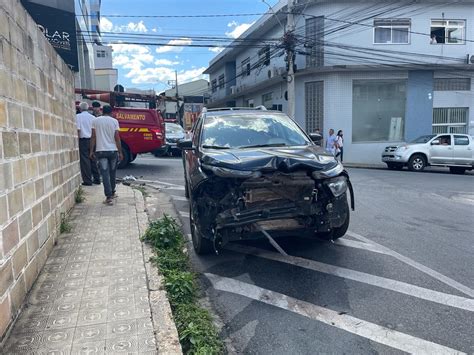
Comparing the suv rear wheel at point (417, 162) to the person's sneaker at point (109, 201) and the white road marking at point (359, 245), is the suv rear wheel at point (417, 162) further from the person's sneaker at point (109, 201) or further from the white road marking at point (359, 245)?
the person's sneaker at point (109, 201)

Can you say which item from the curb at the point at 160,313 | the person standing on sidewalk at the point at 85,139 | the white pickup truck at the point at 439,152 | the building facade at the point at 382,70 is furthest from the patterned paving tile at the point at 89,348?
the building facade at the point at 382,70

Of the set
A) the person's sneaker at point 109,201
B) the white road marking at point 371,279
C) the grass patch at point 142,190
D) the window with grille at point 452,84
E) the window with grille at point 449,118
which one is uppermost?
the window with grille at point 452,84

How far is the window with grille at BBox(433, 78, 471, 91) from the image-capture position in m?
20.9

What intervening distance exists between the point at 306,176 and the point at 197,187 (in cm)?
118

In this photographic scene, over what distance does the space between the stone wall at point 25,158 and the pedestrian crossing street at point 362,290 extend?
1.77 meters

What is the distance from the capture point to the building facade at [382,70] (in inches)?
781

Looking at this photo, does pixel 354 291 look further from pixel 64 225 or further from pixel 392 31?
pixel 392 31

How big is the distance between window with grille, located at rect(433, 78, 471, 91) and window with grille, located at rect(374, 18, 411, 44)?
2836mm

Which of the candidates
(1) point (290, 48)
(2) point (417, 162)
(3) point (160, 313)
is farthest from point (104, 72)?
(3) point (160, 313)

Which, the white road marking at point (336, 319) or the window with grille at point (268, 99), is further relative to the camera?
the window with grille at point (268, 99)

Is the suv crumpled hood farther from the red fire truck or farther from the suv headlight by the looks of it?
the red fire truck

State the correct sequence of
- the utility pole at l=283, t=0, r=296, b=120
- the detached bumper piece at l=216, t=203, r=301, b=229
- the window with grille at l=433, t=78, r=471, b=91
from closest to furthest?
the detached bumper piece at l=216, t=203, r=301, b=229
the utility pole at l=283, t=0, r=296, b=120
the window with grille at l=433, t=78, r=471, b=91

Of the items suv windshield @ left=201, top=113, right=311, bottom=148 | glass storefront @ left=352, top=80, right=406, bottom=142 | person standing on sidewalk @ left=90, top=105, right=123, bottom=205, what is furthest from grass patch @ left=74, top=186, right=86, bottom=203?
glass storefront @ left=352, top=80, right=406, bottom=142

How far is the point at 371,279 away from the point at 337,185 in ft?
3.46
